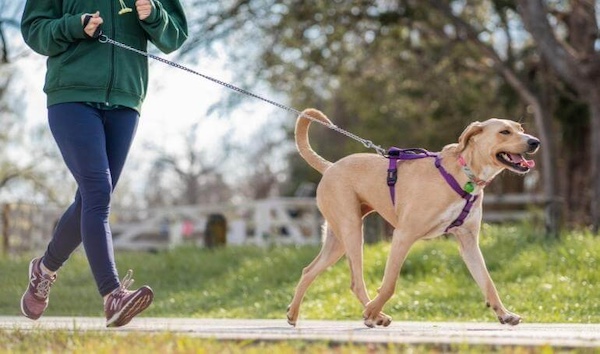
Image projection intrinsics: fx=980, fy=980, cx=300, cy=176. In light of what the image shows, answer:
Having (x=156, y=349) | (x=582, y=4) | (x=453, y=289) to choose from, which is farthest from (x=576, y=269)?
(x=582, y=4)

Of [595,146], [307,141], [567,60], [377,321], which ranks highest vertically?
[307,141]

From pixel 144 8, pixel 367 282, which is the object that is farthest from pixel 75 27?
pixel 367 282

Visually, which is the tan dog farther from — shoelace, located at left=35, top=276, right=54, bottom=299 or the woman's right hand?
the woman's right hand

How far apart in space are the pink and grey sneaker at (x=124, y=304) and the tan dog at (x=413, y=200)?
1280mm

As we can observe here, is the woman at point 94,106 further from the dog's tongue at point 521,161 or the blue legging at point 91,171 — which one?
the dog's tongue at point 521,161

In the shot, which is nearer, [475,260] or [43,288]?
[43,288]

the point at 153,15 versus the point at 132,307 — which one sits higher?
the point at 153,15

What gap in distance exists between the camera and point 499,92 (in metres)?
25.0

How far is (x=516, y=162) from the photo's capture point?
5926 millimetres

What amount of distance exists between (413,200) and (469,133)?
0.54 m

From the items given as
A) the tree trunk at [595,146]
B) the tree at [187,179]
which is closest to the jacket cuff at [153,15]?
the tree trunk at [595,146]

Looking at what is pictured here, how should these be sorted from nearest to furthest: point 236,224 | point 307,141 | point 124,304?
point 124,304
point 307,141
point 236,224

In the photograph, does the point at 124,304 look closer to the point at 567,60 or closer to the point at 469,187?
the point at 469,187

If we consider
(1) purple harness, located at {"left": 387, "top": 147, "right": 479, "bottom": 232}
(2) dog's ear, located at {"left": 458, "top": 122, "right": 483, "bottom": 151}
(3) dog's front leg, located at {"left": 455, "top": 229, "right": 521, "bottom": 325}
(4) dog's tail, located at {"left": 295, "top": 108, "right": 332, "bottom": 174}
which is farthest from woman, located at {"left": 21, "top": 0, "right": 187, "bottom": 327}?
(3) dog's front leg, located at {"left": 455, "top": 229, "right": 521, "bottom": 325}
